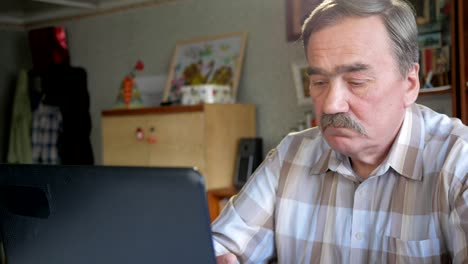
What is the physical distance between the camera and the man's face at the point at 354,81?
1.19m

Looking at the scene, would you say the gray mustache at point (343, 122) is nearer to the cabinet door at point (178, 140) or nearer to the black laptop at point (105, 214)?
the black laptop at point (105, 214)

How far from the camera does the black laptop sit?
717mm

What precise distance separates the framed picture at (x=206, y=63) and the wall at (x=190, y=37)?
73mm

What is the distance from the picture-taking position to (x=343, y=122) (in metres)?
1.20

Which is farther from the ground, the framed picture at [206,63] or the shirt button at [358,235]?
the framed picture at [206,63]

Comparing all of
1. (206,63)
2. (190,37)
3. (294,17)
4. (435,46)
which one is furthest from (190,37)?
(435,46)

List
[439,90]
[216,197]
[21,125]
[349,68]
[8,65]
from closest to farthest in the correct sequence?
[349,68]
[439,90]
[216,197]
[21,125]
[8,65]

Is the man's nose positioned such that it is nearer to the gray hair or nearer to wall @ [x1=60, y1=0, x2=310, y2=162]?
the gray hair

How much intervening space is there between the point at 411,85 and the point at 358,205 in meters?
0.29

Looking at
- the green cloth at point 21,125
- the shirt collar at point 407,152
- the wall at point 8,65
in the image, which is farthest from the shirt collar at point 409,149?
the wall at point 8,65

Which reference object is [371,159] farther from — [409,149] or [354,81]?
[354,81]

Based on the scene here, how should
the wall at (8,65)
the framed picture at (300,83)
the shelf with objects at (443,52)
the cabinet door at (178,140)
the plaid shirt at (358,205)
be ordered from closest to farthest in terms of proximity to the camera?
the plaid shirt at (358,205) → the shelf with objects at (443,52) → the cabinet door at (178,140) → the framed picture at (300,83) → the wall at (8,65)

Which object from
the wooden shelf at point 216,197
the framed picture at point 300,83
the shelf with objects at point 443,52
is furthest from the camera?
the framed picture at point 300,83

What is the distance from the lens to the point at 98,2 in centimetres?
463
